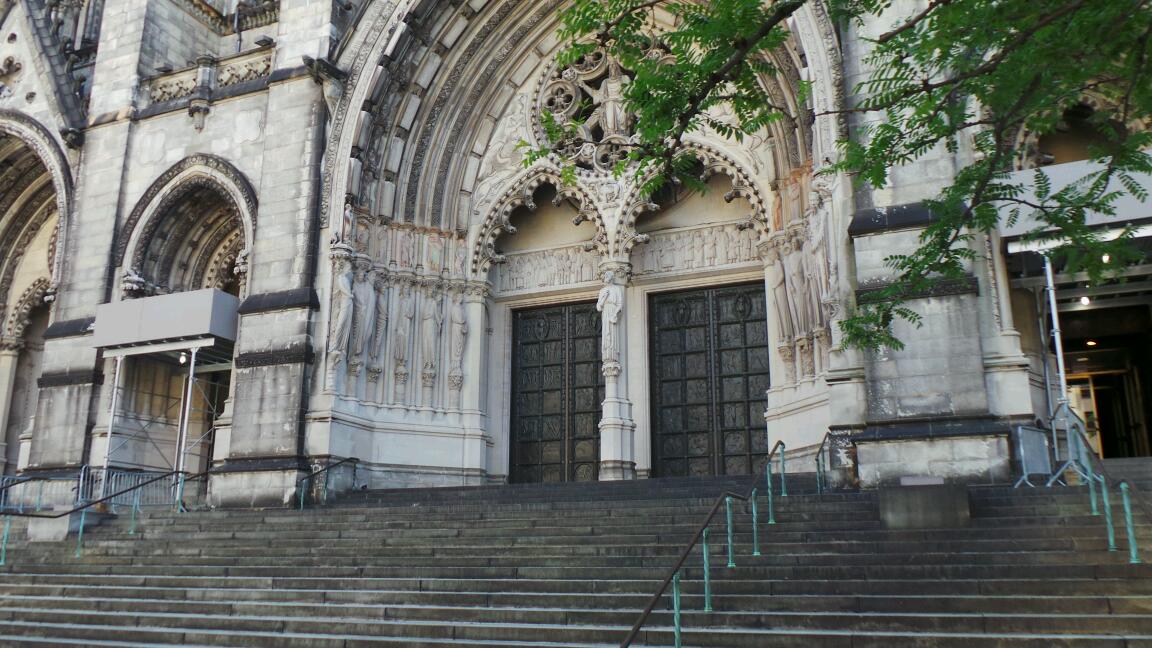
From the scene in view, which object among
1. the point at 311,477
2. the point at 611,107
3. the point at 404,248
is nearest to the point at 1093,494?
the point at 311,477

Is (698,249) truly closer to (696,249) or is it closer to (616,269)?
A: (696,249)

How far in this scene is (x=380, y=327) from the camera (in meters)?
17.5

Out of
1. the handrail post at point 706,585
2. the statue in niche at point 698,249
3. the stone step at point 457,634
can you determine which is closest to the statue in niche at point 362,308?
the statue in niche at point 698,249

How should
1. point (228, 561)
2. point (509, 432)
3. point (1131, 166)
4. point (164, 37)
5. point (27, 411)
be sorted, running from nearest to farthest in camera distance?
1. point (1131, 166)
2. point (228, 561)
3. point (509, 432)
4. point (164, 37)
5. point (27, 411)

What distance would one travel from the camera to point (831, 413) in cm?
1313

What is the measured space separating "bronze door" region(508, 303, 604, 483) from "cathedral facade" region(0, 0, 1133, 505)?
1.8 inches

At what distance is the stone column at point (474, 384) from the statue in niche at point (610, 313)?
7.69 feet

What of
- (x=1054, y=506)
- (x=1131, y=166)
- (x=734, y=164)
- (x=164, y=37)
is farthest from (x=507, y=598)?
(x=164, y=37)

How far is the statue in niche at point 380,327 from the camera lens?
17.3 metres

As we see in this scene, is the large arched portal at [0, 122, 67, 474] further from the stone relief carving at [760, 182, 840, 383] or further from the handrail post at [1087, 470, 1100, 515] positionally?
the handrail post at [1087, 470, 1100, 515]

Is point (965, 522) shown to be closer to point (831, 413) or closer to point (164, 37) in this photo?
point (831, 413)

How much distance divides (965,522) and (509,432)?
1013cm

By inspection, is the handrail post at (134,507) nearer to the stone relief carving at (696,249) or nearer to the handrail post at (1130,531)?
the stone relief carving at (696,249)

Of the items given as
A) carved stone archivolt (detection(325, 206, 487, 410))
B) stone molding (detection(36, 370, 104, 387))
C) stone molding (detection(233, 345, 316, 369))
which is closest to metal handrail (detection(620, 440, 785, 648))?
carved stone archivolt (detection(325, 206, 487, 410))
